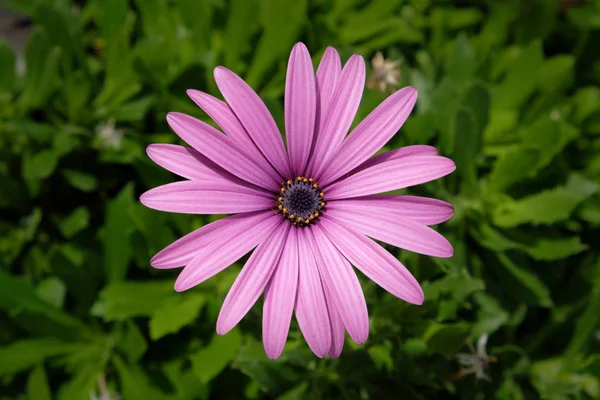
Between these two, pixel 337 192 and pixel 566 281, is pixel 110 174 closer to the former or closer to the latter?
pixel 337 192

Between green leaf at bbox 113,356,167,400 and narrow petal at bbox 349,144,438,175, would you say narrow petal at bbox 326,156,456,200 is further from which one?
green leaf at bbox 113,356,167,400

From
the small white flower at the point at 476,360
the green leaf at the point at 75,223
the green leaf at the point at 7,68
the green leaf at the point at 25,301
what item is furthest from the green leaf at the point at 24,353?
the small white flower at the point at 476,360

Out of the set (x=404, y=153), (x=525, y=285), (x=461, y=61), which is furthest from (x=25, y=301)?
(x=461, y=61)

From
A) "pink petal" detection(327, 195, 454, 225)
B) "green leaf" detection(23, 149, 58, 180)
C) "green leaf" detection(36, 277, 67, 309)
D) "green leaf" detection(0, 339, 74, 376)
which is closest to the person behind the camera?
"pink petal" detection(327, 195, 454, 225)

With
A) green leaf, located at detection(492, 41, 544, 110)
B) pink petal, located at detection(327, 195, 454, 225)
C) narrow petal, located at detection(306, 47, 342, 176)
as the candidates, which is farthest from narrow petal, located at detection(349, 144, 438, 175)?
green leaf, located at detection(492, 41, 544, 110)

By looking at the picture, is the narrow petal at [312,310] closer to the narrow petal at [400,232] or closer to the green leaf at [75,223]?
the narrow petal at [400,232]

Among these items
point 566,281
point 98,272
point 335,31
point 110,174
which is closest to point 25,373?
point 98,272
